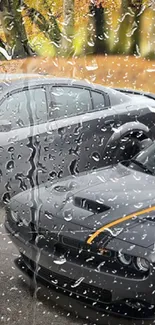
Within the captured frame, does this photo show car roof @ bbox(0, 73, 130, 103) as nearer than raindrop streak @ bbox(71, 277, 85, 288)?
No

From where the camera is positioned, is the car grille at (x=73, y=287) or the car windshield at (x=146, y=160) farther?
the car windshield at (x=146, y=160)

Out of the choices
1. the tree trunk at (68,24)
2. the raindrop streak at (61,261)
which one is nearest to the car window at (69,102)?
the tree trunk at (68,24)

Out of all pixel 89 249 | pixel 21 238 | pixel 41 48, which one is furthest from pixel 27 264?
pixel 41 48

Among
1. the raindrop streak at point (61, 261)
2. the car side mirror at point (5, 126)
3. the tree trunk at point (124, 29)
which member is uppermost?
the tree trunk at point (124, 29)

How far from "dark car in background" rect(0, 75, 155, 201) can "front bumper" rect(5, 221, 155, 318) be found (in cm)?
18

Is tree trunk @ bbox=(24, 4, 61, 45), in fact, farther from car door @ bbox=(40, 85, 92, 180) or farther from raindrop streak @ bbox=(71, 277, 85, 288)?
raindrop streak @ bbox=(71, 277, 85, 288)

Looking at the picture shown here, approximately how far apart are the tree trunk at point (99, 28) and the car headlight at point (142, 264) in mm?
463

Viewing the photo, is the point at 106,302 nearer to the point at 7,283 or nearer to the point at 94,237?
the point at 94,237

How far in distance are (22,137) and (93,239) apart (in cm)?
24

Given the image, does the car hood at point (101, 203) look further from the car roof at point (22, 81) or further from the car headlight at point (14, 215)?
the car roof at point (22, 81)

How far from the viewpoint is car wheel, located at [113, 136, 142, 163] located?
1.09 m

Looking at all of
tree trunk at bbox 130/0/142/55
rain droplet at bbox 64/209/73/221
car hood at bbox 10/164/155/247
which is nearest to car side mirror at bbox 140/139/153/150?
car hood at bbox 10/164/155/247

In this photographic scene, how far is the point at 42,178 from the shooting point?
0.99 metres

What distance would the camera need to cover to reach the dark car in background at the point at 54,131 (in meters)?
0.91
